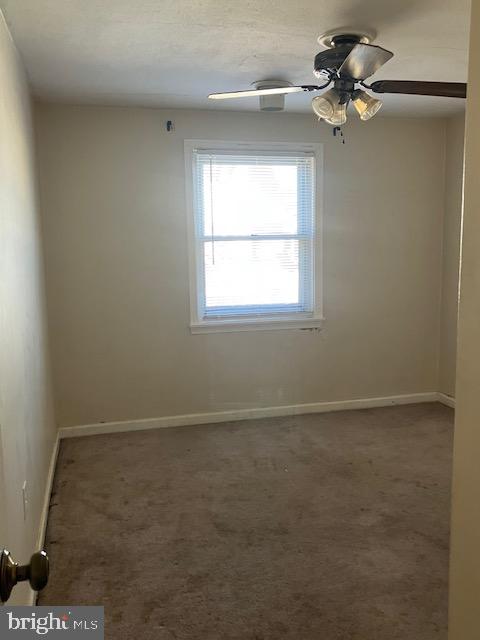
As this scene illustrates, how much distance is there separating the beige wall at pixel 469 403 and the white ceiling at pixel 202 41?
4.79 ft

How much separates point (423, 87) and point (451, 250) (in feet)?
8.02

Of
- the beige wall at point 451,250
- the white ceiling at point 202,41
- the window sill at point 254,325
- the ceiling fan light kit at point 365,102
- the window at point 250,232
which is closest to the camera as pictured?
the white ceiling at point 202,41

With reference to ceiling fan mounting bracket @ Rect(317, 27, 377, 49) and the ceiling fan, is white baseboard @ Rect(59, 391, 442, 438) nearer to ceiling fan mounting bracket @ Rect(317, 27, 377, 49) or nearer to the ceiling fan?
the ceiling fan

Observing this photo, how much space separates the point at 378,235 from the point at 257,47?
7.26 feet

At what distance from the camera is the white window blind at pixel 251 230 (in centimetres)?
402

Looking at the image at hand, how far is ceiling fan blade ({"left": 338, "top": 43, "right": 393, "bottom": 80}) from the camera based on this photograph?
2.16 metres

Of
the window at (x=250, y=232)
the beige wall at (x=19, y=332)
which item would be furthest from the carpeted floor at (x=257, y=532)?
the window at (x=250, y=232)

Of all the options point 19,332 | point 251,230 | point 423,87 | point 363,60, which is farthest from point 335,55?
point 19,332

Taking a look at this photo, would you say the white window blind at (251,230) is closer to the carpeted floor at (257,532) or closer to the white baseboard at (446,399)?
the carpeted floor at (257,532)

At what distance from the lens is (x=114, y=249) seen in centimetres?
392

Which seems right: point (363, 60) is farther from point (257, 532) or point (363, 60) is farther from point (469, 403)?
point (257, 532)

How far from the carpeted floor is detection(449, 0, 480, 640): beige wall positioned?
41.5 inches

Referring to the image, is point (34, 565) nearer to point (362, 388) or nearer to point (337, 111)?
point (337, 111)

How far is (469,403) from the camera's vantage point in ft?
3.34
